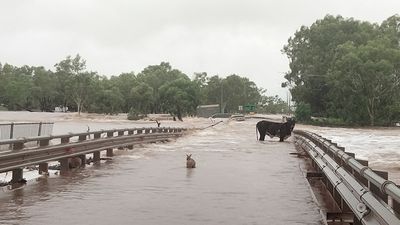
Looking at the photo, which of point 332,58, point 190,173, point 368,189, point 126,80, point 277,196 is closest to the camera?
point 368,189

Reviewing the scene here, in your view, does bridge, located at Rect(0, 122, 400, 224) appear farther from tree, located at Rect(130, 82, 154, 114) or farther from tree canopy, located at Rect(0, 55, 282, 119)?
tree, located at Rect(130, 82, 154, 114)

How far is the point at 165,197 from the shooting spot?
10336 millimetres

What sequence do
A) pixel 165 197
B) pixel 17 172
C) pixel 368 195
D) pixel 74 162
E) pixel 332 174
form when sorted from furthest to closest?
pixel 74 162 → pixel 17 172 → pixel 165 197 → pixel 332 174 → pixel 368 195

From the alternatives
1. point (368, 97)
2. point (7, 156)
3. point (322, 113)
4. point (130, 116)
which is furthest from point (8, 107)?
point (7, 156)

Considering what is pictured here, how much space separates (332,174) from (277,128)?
24161 millimetres

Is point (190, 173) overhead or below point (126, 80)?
below

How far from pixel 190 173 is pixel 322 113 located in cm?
8015

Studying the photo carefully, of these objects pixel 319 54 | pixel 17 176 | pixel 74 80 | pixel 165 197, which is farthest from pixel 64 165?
pixel 74 80

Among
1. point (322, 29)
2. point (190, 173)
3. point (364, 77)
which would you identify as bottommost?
point (190, 173)

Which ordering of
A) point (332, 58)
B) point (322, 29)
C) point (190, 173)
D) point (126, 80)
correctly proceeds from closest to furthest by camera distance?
point (190, 173) → point (332, 58) → point (322, 29) → point (126, 80)

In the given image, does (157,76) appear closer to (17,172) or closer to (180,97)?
(180,97)

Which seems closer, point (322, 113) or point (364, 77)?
point (364, 77)

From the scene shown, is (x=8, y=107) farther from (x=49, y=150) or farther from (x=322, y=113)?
(x=49, y=150)

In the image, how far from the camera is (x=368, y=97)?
248 feet
